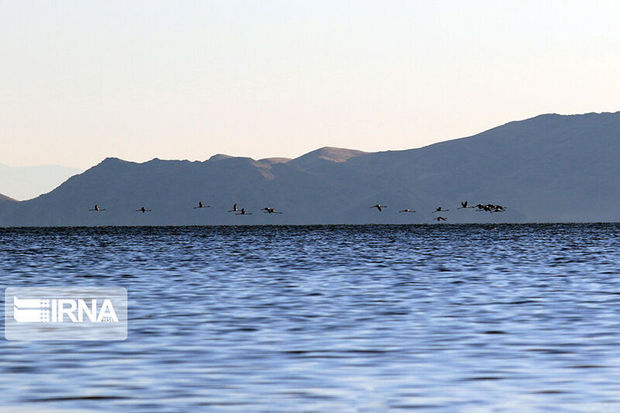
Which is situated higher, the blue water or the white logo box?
the white logo box

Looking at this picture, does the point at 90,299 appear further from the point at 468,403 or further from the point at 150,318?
the point at 468,403

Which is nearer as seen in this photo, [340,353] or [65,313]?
[340,353]

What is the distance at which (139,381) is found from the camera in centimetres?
2780

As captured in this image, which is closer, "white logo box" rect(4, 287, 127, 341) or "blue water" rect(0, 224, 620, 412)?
"blue water" rect(0, 224, 620, 412)

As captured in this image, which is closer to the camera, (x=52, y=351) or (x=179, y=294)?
(x=52, y=351)

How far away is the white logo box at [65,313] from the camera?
37.1 meters

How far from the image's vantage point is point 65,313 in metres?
45.7

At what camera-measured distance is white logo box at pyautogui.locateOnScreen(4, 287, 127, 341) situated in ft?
122

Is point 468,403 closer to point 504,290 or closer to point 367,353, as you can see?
A: point 367,353

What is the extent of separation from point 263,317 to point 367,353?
37.4ft

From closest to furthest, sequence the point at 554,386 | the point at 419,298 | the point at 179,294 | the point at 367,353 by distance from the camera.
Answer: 1. the point at 554,386
2. the point at 367,353
3. the point at 419,298
4. the point at 179,294

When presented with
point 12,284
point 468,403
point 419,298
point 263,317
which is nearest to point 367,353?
point 468,403

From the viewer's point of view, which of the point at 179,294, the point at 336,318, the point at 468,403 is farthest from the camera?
the point at 179,294

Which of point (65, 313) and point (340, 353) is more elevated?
point (65, 313)
